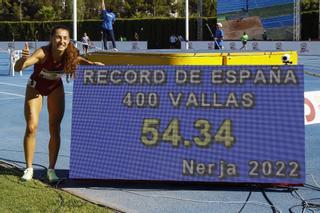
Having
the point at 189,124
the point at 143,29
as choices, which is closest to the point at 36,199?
the point at 189,124

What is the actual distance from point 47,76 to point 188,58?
1.61m

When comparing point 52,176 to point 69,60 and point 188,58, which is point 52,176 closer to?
point 69,60

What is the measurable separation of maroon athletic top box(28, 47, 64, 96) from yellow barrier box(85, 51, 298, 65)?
33.3 inches

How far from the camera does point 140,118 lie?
20.1ft

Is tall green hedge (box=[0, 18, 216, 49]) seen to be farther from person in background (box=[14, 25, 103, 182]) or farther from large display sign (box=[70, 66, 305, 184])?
large display sign (box=[70, 66, 305, 184])

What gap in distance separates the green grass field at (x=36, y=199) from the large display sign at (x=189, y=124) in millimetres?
417

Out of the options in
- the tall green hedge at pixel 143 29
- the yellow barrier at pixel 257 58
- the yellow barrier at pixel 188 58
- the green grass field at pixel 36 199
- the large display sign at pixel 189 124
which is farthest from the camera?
the tall green hedge at pixel 143 29

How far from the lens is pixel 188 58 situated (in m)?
6.60

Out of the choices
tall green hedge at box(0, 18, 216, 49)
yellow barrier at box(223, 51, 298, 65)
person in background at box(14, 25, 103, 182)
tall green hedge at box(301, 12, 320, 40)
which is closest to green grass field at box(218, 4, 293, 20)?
tall green hedge at box(301, 12, 320, 40)

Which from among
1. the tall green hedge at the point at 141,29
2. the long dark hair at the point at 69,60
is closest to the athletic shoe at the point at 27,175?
the long dark hair at the point at 69,60

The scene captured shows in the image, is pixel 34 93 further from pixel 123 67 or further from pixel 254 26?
pixel 254 26

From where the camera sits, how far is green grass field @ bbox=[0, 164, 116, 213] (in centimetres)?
534

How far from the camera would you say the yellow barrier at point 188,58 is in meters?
6.57

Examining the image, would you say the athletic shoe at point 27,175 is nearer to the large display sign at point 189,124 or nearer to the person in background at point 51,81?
the person in background at point 51,81
